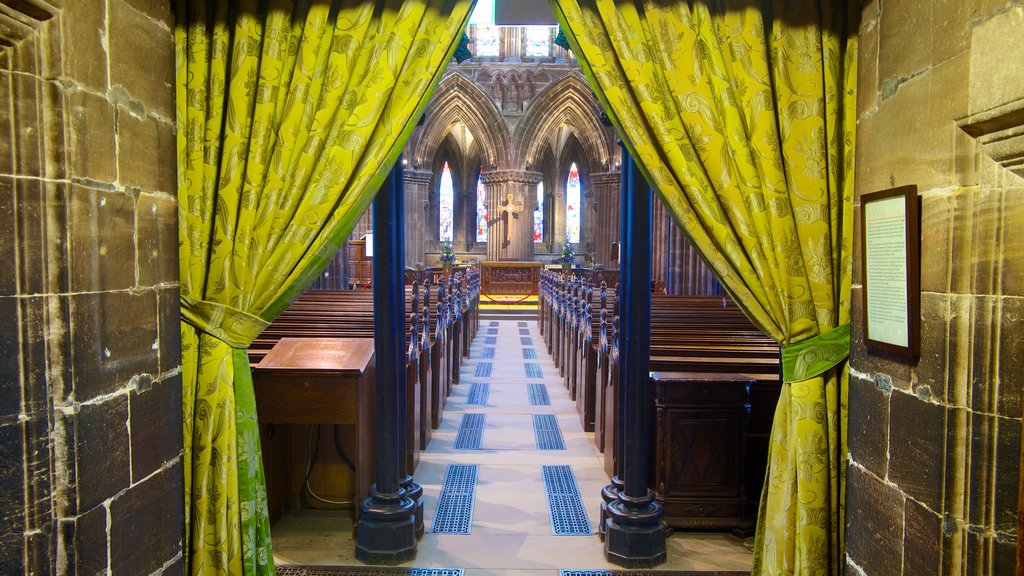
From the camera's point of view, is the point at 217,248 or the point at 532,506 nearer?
the point at 217,248

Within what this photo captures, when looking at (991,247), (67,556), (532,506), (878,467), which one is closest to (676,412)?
(532,506)

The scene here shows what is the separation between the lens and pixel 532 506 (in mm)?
3631

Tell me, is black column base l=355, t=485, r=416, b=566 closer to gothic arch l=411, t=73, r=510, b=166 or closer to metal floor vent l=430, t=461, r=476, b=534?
metal floor vent l=430, t=461, r=476, b=534

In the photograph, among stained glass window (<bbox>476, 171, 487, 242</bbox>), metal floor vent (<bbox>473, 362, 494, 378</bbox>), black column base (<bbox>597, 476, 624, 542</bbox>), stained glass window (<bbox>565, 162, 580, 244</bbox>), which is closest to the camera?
black column base (<bbox>597, 476, 624, 542</bbox>)

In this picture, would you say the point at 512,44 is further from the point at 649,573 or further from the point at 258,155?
the point at 649,573

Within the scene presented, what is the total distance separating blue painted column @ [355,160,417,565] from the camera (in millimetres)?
2984

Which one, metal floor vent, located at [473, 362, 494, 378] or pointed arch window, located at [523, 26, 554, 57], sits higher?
pointed arch window, located at [523, 26, 554, 57]

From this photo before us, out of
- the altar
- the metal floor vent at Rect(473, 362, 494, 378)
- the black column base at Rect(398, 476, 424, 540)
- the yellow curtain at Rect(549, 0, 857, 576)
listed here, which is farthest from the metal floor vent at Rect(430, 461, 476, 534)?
the altar

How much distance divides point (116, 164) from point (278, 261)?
1.90 feet

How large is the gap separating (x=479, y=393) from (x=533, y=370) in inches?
51.9

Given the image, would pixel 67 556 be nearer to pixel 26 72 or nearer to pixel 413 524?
pixel 26 72

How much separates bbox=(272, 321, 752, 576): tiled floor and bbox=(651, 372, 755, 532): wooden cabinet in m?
0.13

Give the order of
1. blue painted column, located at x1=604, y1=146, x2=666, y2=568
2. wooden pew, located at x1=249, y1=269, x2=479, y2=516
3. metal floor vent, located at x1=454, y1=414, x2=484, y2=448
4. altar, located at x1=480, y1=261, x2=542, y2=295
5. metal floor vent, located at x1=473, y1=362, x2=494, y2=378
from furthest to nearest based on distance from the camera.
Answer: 1. altar, located at x1=480, y1=261, x2=542, y2=295
2. metal floor vent, located at x1=473, y1=362, x2=494, y2=378
3. metal floor vent, located at x1=454, y1=414, x2=484, y2=448
4. wooden pew, located at x1=249, y1=269, x2=479, y2=516
5. blue painted column, located at x1=604, y1=146, x2=666, y2=568

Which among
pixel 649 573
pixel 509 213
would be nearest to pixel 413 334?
pixel 649 573
